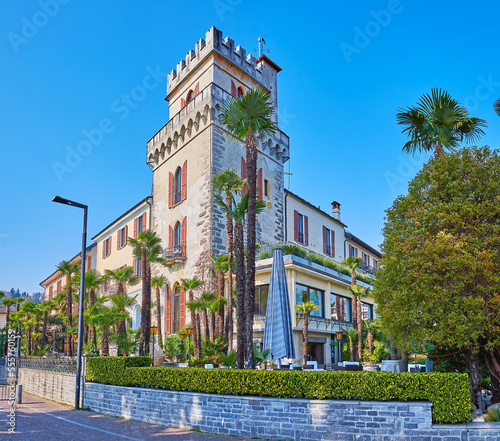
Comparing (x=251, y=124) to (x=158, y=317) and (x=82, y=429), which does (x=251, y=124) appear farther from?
(x=158, y=317)


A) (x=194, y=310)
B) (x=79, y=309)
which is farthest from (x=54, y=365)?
(x=194, y=310)

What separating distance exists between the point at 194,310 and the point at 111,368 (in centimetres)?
654

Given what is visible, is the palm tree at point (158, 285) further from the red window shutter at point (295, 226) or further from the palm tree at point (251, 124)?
the palm tree at point (251, 124)

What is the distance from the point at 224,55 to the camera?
2756 cm

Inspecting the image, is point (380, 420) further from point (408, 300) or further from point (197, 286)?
point (197, 286)

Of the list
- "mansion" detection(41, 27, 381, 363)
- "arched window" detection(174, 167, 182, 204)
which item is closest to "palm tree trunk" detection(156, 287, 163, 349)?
"mansion" detection(41, 27, 381, 363)

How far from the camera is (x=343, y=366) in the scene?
57.0 ft

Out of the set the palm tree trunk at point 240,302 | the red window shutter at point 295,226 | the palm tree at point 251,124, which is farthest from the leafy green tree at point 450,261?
the red window shutter at point 295,226

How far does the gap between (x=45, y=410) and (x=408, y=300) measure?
13.2m

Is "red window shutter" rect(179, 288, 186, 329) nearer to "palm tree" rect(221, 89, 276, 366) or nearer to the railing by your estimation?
the railing

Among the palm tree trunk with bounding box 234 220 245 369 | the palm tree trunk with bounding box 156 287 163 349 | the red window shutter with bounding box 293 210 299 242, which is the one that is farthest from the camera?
the red window shutter with bounding box 293 210 299 242

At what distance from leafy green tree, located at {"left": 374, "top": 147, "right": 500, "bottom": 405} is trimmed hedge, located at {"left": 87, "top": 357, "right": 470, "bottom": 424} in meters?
1.65

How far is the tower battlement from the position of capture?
90.0 feet

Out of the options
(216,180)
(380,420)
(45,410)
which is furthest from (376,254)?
(380,420)
